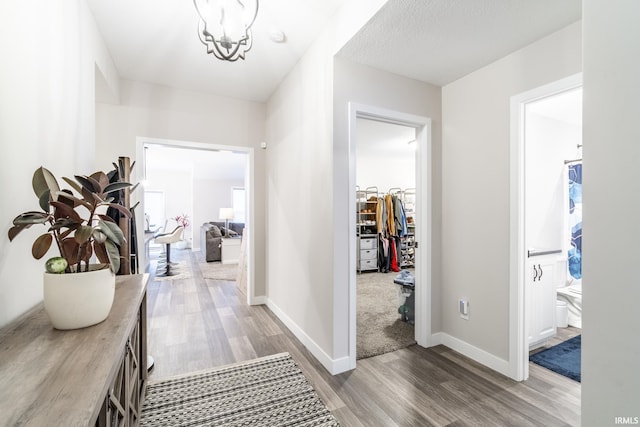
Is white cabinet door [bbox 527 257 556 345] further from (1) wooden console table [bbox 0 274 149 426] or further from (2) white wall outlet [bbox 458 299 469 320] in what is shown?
(1) wooden console table [bbox 0 274 149 426]

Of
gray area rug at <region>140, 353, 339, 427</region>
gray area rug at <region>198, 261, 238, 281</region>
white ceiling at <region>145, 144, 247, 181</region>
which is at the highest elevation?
white ceiling at <region>145, 144, 247, 181</region>

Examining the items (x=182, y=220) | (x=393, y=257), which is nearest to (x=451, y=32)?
(x=393, y=257)

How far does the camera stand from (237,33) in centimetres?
224

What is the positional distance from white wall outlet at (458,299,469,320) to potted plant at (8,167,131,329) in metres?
2.54

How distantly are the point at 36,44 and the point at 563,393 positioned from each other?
3.66 meters

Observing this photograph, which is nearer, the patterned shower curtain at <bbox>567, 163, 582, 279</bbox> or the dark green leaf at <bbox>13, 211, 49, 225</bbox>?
the dark green leaf at <bbox>13, 211, 49, 225</bbox>

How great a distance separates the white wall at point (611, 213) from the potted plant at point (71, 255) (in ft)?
5.17

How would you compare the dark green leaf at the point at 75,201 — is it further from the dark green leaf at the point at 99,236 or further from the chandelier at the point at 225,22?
the chandelier at the point at 225,22

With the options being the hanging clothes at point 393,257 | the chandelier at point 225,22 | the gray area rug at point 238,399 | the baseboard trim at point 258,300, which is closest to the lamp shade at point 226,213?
the hanging clothes at point 393,257

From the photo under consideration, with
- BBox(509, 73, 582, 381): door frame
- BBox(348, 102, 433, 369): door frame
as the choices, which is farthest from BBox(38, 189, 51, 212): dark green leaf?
BBox(509, 73, 582, 381): door frame

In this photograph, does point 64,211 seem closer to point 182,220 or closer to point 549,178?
point 549,178

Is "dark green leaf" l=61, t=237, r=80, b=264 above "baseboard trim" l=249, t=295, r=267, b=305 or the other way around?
above

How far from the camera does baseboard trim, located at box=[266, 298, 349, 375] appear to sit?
213 cm

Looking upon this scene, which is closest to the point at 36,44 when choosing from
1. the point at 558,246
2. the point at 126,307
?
the point at 126,307
